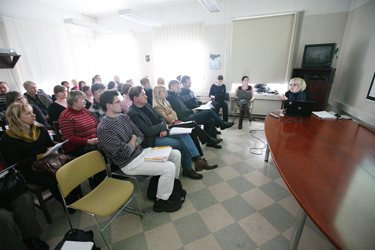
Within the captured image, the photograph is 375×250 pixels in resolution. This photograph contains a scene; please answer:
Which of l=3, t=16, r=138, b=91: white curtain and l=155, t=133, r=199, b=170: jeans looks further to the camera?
l=3, t=16, r=138, b=91: white curtain

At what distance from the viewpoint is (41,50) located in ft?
16.3

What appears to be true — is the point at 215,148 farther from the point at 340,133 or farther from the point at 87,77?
the point at 87,77

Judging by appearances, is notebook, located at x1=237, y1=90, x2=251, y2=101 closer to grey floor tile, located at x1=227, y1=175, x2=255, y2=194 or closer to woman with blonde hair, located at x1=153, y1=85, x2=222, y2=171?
woman with blonde hair, located at x1=153, y1=85, x2=222, y2=171

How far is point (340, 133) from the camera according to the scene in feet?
6.63

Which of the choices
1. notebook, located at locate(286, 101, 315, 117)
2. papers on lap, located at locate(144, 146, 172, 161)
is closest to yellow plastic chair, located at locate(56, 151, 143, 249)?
papers on lap, located at locate(144, 146, 172, 161)

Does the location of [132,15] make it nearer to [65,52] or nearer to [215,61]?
[215,61]

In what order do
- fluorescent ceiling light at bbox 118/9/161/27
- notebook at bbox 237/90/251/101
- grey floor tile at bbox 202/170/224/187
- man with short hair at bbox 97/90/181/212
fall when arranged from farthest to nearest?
notebook at bbox 237/90/251/101 < fluorescent ceiling light at bbox 118/9/161/27 < grey floor tile at bbox 202/170/224/187 < man with short hair at bbox 97/90/181/212

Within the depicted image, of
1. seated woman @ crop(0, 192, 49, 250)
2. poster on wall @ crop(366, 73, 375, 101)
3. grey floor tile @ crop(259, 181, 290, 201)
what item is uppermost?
poster on wall @ crop(366, 73, 375, 101)

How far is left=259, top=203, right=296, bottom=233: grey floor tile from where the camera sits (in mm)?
1703

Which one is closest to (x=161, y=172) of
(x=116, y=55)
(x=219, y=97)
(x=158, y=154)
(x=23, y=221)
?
(x=158, y=154)

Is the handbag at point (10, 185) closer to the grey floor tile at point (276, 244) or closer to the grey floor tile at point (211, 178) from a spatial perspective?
the grey floor tile at point (211, 178)

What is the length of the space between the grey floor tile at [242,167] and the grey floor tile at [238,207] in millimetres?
602

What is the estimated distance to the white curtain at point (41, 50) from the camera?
445 cm

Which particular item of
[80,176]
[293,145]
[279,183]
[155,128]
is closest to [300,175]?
[293,145]
